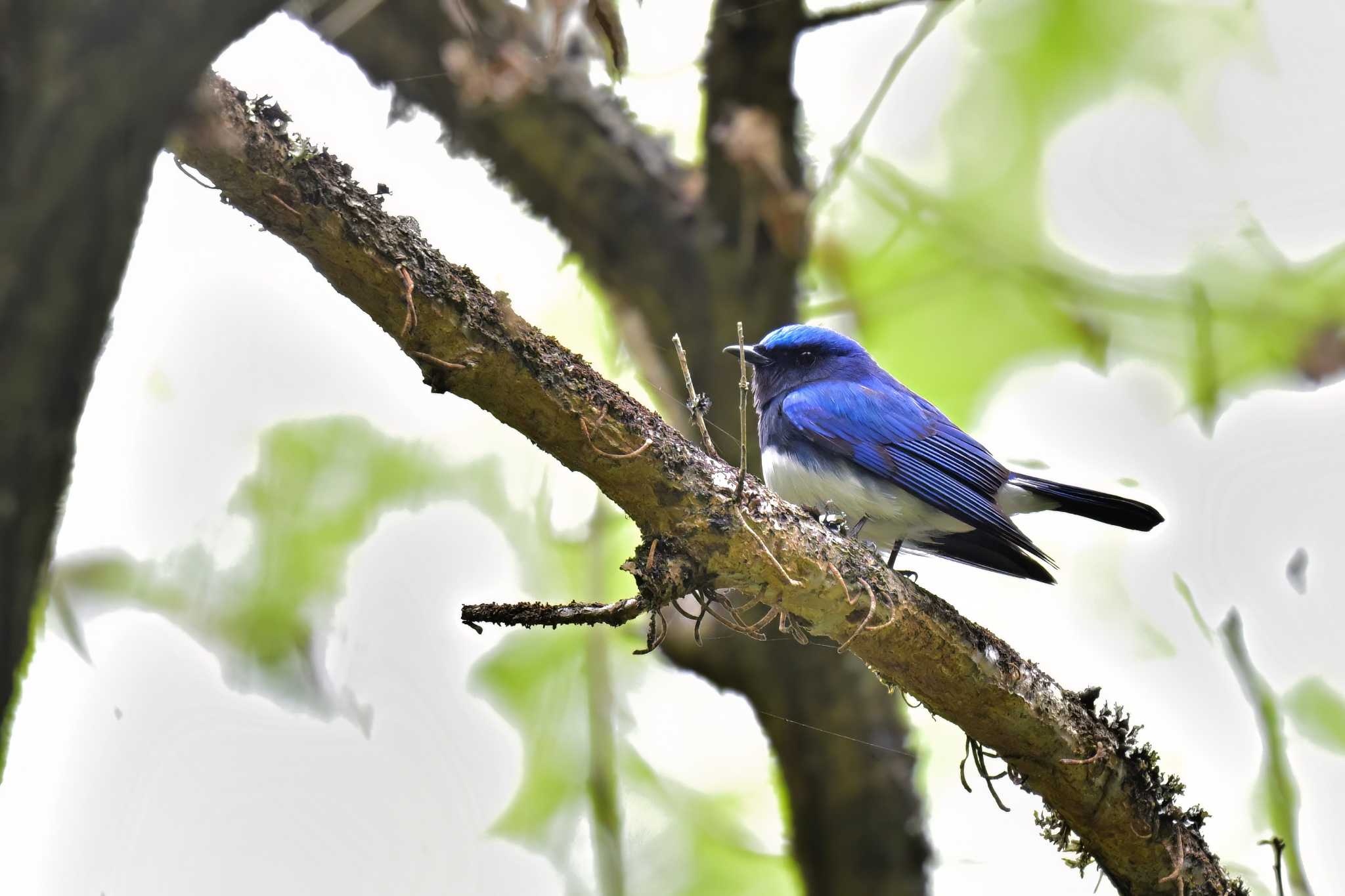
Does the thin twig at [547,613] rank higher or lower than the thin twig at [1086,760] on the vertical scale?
lower

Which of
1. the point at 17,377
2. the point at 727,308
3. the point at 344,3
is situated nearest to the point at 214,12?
the point at 17,377

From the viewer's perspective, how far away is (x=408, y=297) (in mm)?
2162

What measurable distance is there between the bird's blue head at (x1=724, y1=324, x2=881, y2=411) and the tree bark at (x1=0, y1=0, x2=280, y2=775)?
3024mm

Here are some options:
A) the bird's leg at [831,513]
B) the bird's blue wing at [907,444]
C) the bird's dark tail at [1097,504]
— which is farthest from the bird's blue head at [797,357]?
the bird's dark tail at [1097,504]

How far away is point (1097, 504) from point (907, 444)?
793mm

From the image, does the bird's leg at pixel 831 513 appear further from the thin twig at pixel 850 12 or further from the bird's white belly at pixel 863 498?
the thin twig at pixel 850 12

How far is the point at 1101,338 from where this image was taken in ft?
17.2

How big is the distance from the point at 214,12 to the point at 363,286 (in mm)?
654

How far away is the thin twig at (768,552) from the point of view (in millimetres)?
2453

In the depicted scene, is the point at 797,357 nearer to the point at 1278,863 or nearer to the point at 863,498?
the point at 863,498

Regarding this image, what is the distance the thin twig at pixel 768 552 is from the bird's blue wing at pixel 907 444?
122 centimetres

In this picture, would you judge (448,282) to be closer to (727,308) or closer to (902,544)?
(902,544)

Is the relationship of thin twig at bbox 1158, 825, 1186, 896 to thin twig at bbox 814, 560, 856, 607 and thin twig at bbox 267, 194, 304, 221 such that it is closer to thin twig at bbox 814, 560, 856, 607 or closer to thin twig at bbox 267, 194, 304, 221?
thin twig at bbox 814, 560, 856, 607

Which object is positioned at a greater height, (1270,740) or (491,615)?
(1270,740)
